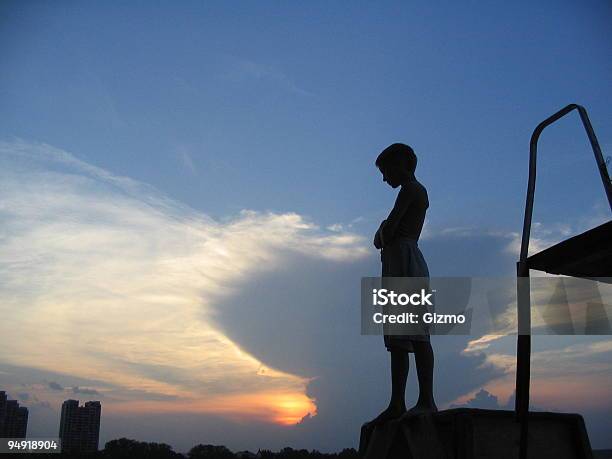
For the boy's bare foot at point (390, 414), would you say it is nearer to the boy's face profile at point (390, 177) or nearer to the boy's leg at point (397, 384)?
the boy's leg at point (397, 384)

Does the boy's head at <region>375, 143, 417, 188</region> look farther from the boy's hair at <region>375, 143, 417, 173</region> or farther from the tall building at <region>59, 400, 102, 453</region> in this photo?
the tall building at <region>59, 400, 102, 453</region>

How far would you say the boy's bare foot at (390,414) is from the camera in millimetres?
6570

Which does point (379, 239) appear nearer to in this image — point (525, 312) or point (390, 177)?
point (390, 177)

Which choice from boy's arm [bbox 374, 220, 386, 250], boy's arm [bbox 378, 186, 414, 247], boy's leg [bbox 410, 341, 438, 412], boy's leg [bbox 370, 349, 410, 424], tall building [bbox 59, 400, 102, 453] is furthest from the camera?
tall building [bbox 59, 400, 102, 453]

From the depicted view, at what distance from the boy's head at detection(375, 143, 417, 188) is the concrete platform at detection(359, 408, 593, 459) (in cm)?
289

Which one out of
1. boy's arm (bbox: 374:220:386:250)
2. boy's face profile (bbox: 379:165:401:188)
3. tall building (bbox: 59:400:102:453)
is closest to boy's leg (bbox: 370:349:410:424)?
boy's arm (bbox: 374:220:386:250)

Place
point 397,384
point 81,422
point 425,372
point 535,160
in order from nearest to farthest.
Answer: point 535,160, point 425,372, point 397,384, point 81,422

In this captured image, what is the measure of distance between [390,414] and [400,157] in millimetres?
3094

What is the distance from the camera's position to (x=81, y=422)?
28.8 meters

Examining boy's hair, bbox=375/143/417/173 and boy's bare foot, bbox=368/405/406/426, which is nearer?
boy's bare foot, bbox=368/405/406/426

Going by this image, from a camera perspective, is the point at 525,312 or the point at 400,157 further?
the point at 400,157

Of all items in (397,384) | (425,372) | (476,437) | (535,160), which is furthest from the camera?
(397,384)

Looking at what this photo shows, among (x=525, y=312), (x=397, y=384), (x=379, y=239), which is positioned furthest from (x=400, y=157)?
(x=525, y=312)

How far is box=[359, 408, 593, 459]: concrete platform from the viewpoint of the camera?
525 centimetres
